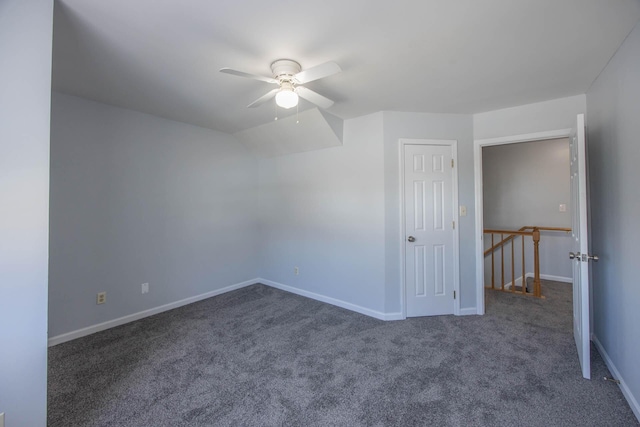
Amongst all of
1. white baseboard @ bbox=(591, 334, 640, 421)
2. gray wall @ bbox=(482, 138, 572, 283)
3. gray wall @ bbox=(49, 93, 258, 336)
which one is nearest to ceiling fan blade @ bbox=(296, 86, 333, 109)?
gray wall @ bbox=(49, 93, 258, 336)

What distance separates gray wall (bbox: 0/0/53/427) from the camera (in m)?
1.13

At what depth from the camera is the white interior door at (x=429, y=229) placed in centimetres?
295

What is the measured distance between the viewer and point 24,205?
119 cm

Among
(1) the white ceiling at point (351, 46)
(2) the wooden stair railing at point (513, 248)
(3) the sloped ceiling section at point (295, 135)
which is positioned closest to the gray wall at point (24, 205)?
(1) the white ceiling at point (351, 46)

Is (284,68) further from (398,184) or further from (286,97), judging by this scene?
(398,184)

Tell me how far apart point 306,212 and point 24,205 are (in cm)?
278

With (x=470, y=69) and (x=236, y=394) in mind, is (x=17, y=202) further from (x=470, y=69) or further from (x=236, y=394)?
(x=470, y=69)

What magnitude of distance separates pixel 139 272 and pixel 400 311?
9.91ft

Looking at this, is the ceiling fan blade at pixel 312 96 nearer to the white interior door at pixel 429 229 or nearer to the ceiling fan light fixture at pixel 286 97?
the ceiling fan light fixture at pixel 286 97

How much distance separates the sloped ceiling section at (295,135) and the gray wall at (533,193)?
310cm

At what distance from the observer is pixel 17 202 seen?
117 cm

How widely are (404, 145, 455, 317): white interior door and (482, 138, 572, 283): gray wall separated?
217 centimetres

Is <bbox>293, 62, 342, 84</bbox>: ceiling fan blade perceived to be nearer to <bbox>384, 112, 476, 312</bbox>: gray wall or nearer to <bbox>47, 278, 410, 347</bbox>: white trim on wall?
<bbox>384, 112, 476, 312</bbox>: gray wall

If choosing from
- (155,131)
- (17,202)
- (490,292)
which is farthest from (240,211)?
(490,292)
